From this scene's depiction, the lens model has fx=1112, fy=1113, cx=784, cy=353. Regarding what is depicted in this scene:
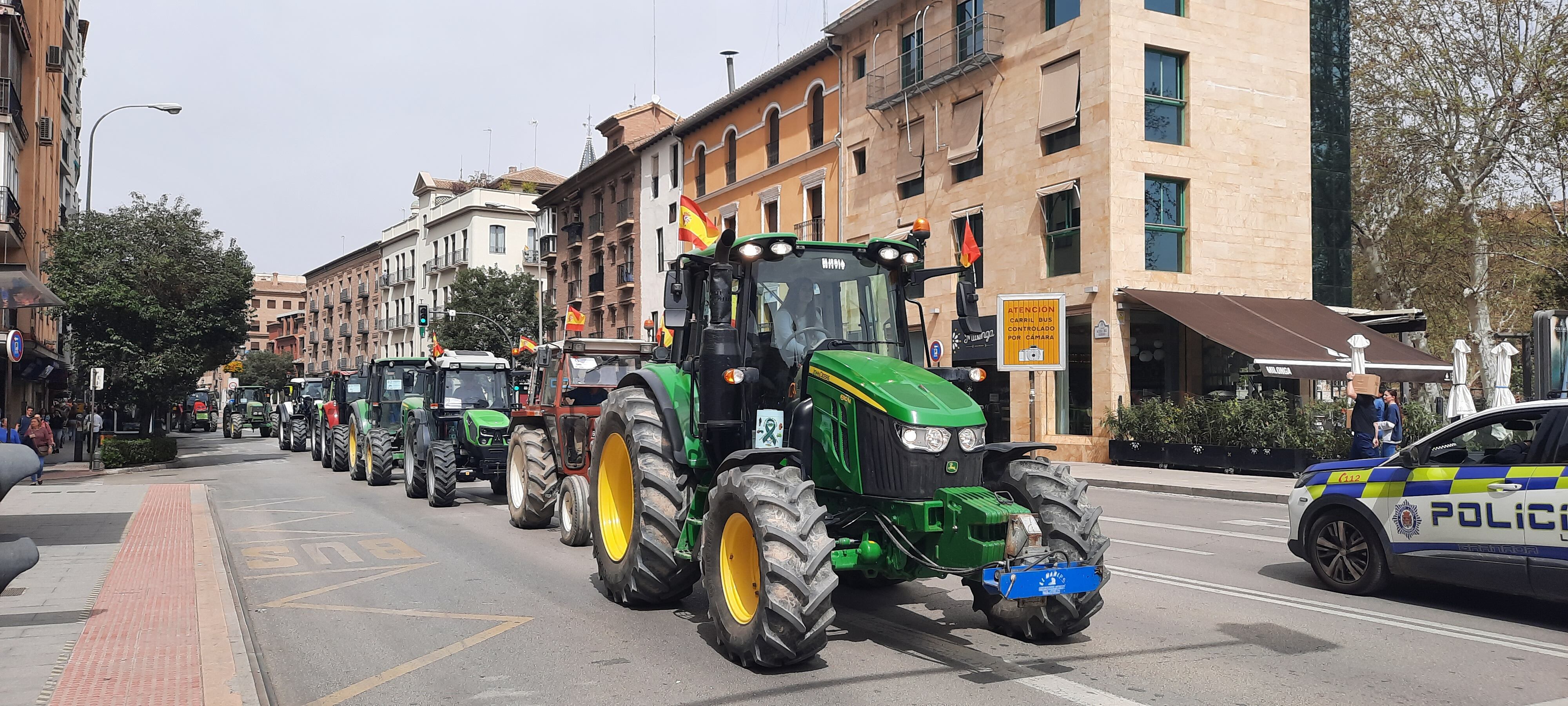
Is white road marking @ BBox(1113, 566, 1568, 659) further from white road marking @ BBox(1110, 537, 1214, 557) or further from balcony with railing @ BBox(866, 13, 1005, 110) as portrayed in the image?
balcony with railing @ BBox(866, 13, 1005, 110)

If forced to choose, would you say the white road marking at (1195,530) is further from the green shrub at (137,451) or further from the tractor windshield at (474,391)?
the green shrub at (137,451)

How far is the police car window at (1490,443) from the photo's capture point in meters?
7.88

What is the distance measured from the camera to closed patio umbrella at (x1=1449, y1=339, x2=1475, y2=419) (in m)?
17.0

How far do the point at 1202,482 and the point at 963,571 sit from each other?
47.6 ft

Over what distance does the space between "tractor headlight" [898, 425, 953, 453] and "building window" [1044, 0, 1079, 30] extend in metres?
22.3

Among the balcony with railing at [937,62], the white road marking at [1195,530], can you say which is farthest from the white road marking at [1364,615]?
the balcony with railing at [937,62]

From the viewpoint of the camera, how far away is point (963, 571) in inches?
246

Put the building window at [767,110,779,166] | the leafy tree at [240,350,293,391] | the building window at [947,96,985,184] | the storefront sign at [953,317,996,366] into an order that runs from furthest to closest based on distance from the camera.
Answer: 1. the leafy tree at [240,350,293,391]
2. the building window at [767,110,779,166]
3. the building window at [947,96,985,184]
4. the storefront sign at [953,317,996,366]

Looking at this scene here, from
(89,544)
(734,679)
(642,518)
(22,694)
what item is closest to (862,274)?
(642,518)

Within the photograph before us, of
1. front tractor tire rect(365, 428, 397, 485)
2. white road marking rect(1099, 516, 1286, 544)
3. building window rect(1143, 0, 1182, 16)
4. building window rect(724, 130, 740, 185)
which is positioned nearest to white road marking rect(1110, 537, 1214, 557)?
white road marking rect(1099, 516, 1286, 544)

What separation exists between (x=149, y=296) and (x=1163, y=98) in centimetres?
2487

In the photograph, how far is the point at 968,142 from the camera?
29.3 m

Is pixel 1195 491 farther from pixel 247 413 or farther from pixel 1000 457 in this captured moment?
pixel 247 413

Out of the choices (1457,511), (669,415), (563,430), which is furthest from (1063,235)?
(669,415)
